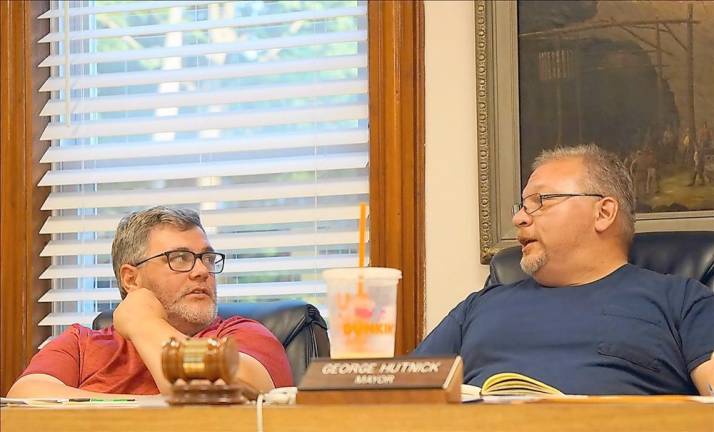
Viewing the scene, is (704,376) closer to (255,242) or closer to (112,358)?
(112,358)

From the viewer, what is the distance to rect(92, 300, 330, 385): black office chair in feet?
8.18

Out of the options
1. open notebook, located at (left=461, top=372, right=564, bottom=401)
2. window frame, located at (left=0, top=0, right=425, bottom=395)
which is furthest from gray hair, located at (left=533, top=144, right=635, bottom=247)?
open notebook, located at (left=461, top=372, right=564, bottom=401)

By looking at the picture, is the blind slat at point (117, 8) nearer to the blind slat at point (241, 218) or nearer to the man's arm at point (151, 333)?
the blind slat at point (241, 218)

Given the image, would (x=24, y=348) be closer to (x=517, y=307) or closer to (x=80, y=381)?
(x=80, y=381)

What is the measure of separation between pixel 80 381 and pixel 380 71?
1.18 m

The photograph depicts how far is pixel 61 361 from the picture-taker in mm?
2377

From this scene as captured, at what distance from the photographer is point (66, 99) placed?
3.23 metres

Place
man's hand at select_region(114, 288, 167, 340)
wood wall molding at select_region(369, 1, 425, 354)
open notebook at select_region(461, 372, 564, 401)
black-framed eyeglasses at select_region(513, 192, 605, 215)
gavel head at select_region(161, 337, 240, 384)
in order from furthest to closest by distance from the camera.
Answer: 1. wood wall molding at select_region(369, 1, 425, 354)
2. black-framed eyeglasses at select_region(513, 192, 605, 215)
3. man's hand at select_region(114, 288, 167, 340)
4. open notebook at select_region(461, 372, 564, 401)
5. gavel head at select_region(161, 337, 240, 384)

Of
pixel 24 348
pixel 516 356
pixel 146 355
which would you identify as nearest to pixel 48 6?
pixel 24 348

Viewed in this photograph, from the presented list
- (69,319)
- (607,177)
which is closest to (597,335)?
(607,177)

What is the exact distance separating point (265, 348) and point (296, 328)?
26 cm

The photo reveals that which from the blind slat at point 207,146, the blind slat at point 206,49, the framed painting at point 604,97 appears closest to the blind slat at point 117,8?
the blind slat at point 206,49

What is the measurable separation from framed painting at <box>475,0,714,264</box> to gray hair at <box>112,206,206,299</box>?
79 cm

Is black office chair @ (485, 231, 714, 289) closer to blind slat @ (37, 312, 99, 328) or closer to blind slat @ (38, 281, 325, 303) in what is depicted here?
blind slat @ (38, 281, 325, 303)
